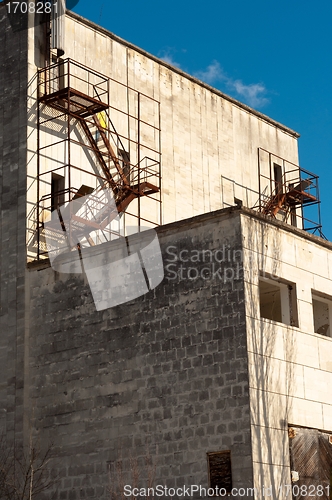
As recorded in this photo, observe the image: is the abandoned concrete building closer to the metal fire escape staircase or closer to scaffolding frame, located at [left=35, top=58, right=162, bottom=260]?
scaffolding frame, located at [left=35, top=58, right=162, bottom=260]

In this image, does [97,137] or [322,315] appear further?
[97,137]

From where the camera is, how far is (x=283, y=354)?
26.1 m

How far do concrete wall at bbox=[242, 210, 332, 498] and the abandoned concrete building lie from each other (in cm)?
5

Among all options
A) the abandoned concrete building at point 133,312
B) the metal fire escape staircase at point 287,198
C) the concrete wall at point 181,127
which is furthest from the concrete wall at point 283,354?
the metal fire escape staircase at point 287,198

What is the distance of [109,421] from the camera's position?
27.1 meters

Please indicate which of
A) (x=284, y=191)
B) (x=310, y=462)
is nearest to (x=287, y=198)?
(x=284, y=191)

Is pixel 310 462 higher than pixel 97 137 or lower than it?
lower

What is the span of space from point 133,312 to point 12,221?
6165 millimetres

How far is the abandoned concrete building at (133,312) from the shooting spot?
25281 millimetres

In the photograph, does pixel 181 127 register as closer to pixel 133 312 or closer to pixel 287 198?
pixel 287 198

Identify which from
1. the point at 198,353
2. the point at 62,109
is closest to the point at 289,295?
the point at 198,353

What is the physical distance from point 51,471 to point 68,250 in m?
7.02

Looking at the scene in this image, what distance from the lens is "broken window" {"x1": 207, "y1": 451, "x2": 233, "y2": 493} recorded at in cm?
2447

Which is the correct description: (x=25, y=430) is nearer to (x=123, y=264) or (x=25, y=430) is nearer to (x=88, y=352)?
(x=88, y=352)
